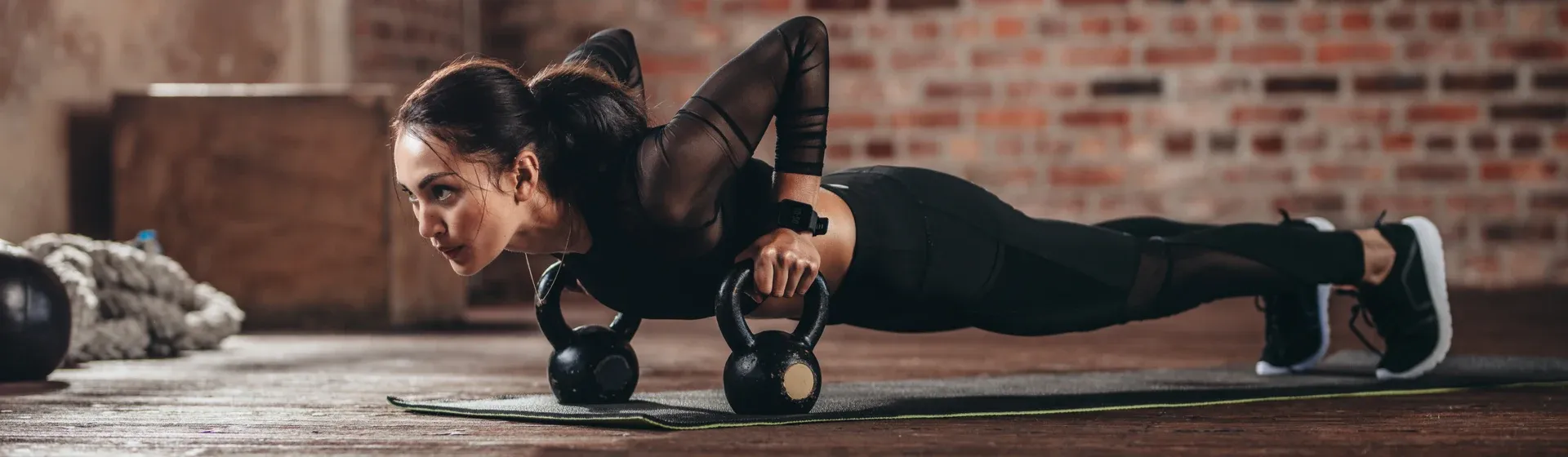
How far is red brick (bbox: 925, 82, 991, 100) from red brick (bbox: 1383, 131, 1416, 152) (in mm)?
1101

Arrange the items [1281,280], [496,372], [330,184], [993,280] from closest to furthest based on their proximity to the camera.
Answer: [993,280] < [1281,280] < [496,372] < [330,184]

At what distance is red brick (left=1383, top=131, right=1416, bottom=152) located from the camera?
4461 mm

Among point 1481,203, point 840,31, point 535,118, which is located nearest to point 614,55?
point 535,118

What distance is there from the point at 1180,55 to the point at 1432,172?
767mm

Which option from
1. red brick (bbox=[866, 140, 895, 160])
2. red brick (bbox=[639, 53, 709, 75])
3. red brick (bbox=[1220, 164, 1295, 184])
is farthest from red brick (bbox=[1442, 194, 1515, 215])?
red brick (bbox=[639, 53, 709, 75])

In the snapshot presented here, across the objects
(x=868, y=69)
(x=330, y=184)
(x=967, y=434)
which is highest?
(x=868, y=69)

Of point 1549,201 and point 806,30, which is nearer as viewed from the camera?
point 806,30

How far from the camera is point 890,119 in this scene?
4.59m

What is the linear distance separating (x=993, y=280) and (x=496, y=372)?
0.91m

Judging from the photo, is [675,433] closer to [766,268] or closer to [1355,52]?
[766,268]

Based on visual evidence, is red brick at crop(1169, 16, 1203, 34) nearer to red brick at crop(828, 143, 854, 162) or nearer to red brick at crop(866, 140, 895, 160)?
red brick at crop(866, 140, 895, 160)

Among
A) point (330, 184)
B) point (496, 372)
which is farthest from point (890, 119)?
point (496, 372)

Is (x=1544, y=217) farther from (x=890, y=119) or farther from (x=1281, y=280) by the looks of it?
(x=1281, y=280)

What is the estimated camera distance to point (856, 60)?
15.0ft
